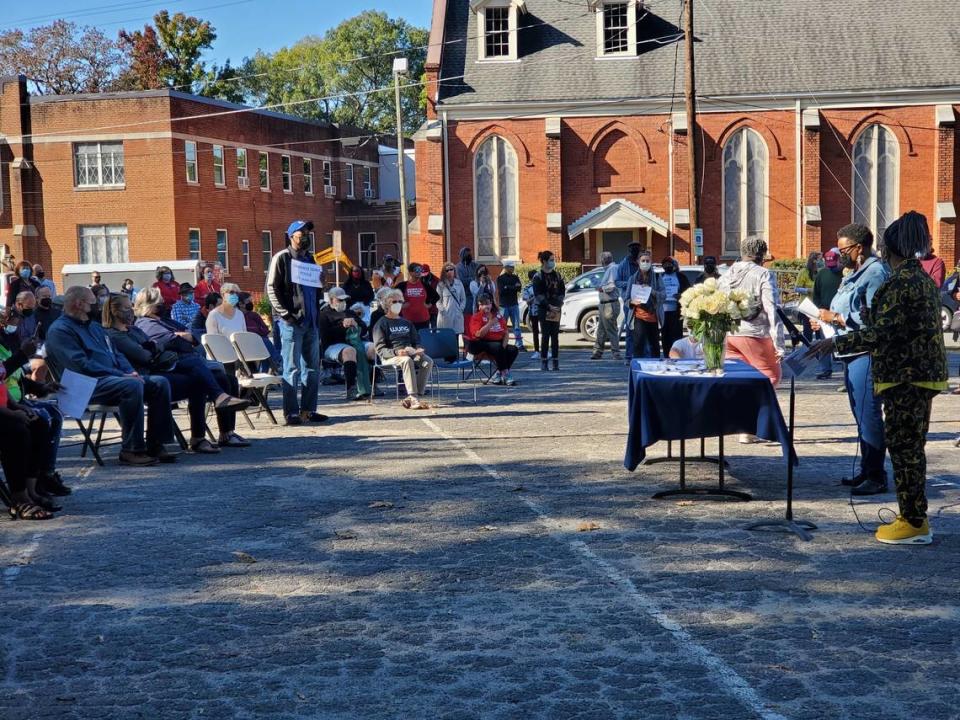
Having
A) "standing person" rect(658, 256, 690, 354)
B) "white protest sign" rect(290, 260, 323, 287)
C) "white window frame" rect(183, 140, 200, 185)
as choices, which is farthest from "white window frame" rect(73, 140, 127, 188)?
"white protest sign" rect(290, 260, 323, 287)

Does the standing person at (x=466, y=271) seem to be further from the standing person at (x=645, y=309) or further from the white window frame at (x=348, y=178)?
the white window frame at (x=348, y=178)

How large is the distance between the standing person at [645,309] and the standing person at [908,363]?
421 inches

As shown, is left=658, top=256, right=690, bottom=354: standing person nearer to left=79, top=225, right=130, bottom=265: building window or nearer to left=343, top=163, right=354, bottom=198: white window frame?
left=79, top=225, right=130, bottom=265: building window

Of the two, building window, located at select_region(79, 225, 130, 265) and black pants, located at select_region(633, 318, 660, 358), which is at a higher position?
building window, located at select_region(79, 225, 130, 265)

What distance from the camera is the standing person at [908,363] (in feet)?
23.6

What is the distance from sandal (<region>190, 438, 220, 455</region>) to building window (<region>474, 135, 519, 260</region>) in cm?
2984

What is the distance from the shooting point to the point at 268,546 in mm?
7461

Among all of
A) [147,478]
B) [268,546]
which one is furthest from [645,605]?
[147,478]

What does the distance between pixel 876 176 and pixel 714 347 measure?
3412cm

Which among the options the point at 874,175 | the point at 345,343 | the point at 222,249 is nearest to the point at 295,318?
the point at 345,343

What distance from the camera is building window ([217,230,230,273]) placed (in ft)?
162

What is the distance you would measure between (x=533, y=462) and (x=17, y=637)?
18.3ft

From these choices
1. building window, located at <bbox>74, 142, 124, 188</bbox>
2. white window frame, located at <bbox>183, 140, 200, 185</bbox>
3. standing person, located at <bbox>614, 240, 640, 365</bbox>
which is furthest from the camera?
white window frame, located at <bbox>183, 140, 200, 185</bbox>

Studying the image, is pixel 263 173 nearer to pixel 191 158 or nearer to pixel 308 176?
pixel 308 176
